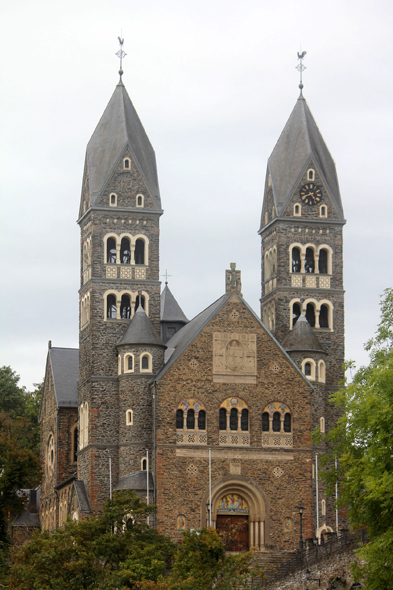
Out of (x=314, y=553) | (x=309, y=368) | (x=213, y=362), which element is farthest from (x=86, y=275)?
(x=314, y=553)

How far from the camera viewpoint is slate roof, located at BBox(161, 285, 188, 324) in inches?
3438

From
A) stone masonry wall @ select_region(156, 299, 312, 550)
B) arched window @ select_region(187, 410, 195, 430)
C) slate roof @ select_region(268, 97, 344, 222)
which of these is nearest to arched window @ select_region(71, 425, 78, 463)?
arched window @ select_region(187, 410, 195, 430)

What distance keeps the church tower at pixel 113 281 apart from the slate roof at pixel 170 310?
14.5 meters

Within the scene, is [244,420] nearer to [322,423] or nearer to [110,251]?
[322,423]

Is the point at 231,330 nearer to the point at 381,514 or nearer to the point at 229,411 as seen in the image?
the point at 229,411

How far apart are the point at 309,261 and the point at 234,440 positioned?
46.5 feet

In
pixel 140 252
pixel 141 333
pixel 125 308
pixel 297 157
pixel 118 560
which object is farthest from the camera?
pixel 297 157

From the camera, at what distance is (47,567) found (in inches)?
2007

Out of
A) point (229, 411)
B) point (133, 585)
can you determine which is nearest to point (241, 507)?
point (229, 411)

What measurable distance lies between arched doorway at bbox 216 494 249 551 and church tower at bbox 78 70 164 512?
5959mm

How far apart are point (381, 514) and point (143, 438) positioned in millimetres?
27549

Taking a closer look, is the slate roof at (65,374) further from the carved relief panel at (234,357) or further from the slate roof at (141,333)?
the carved relief panel at (234,357)

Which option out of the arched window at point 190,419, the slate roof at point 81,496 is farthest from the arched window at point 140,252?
the slate roof at point 81,496

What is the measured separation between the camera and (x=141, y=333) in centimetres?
6800
